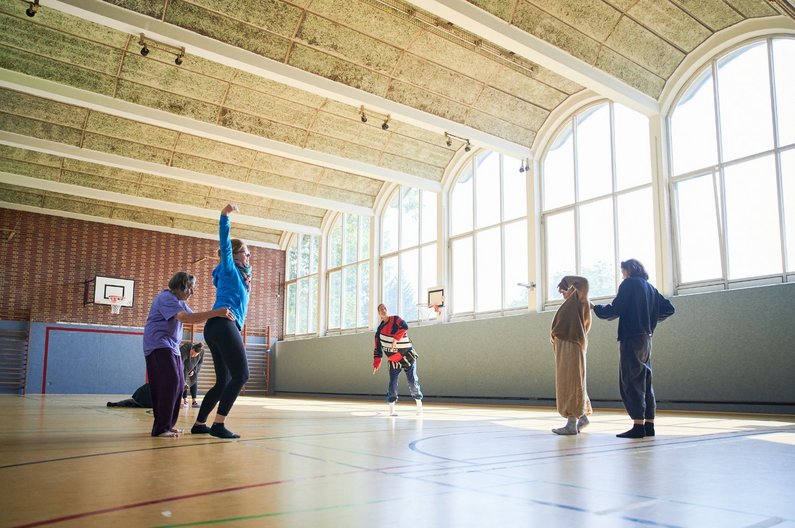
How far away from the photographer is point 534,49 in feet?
35.4

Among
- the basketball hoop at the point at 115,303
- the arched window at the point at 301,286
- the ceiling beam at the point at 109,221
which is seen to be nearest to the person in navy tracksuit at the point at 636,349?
the arched window at the point at 301,286

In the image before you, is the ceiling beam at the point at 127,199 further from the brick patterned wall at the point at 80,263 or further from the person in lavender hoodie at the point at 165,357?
the person in lavender hoodie at the point at 165,357

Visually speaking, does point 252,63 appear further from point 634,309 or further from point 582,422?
point 582,422

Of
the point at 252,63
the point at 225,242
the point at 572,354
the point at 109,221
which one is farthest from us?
the point at 109,221

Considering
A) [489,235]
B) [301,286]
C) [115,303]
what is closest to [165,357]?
[489,235]

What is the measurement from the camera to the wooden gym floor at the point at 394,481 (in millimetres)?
2205

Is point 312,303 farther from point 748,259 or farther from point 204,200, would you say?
point 748,259

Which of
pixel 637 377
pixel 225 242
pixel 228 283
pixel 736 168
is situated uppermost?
pixel 736 168

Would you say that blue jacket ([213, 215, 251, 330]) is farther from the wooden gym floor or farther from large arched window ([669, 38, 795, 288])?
large arched window ([669, 38, 795, 288])

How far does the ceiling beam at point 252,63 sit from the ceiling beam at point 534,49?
275cm

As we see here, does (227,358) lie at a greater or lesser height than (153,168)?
lesser

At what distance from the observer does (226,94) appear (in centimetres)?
1386

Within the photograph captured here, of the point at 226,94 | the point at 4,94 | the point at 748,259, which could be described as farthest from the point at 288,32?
the point at 748,259

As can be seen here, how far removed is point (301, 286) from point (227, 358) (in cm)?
1898
